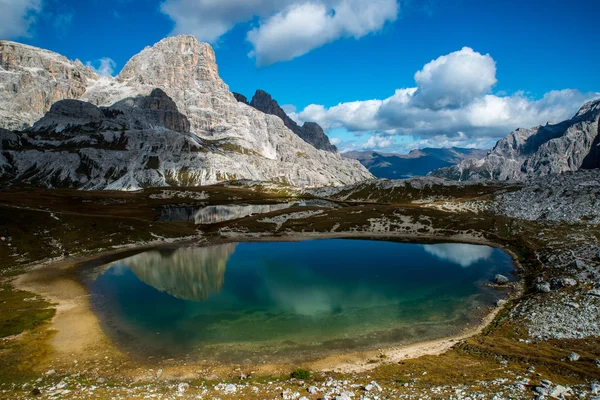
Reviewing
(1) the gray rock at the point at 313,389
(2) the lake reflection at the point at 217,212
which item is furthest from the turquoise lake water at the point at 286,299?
(2) the lake reflection at the point at 217,212

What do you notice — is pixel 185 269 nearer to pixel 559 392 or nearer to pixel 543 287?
pixel 543 287

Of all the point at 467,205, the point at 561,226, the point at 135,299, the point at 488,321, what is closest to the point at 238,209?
the point at 467,205

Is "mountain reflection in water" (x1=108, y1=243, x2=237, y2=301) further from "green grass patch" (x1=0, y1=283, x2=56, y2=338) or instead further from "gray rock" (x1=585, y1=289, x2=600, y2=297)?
"gray rock" (x1=585, y1=289, x2=600, y2=297)

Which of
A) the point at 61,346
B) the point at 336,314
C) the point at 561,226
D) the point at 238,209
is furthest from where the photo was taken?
the point at 238,209

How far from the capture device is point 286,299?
5328 centimetres

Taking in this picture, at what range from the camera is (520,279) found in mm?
60312

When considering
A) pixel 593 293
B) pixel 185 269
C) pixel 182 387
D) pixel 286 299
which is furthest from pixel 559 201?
pixel 182 387

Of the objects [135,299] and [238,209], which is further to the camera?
[238,209]

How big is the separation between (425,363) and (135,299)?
4421 centimetres

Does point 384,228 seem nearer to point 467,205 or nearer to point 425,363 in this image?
point 467,205

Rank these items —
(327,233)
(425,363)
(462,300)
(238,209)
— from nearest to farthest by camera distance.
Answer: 1. (425,363)
2. (462,300)
3. (327,233)
4. (238,209)

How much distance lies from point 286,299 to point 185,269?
29.7m

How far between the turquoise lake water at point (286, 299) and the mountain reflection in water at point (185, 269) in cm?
23

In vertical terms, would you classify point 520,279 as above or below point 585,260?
below
